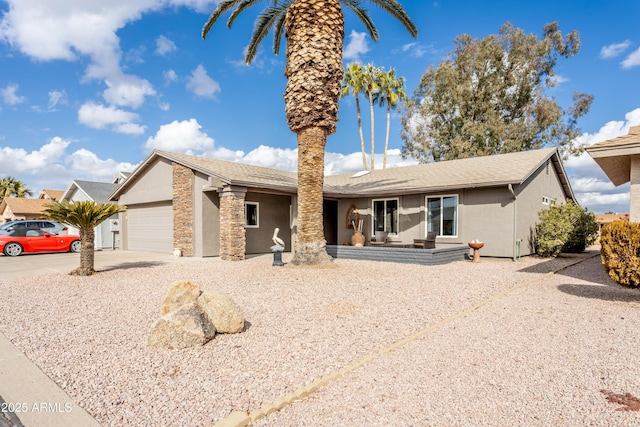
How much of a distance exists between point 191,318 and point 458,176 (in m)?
12.7

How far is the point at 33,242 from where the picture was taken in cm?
1645

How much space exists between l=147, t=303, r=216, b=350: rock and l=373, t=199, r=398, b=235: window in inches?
469

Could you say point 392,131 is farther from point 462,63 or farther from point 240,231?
point 240,231

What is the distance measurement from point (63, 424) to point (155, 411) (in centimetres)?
66

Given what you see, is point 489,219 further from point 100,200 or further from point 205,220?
point 100,200

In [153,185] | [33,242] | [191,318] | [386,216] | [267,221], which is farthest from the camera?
[153,185]

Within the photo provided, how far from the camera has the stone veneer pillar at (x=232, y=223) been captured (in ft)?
40.9

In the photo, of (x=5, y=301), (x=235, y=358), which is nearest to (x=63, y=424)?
(x=235, y=358)

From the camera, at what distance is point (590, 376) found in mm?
3520

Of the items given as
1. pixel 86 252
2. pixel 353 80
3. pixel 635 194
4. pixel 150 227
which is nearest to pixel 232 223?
pixel 86 252

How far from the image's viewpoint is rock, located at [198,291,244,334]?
4723 mm

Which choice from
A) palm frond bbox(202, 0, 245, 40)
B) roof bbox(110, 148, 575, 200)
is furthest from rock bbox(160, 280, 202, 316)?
palm frond bbox(202, 0, 245, 40)

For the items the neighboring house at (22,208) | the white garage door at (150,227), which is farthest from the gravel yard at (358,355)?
the neighboring house at (22,208)

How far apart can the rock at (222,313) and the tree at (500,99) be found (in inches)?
1013
